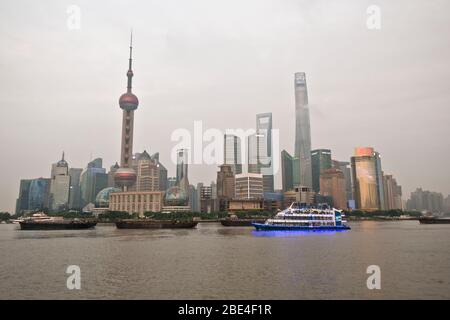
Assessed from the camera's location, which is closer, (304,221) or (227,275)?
(227,275)

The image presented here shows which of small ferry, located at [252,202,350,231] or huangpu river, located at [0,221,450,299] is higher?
small ferry, located at [252,202,350,231]

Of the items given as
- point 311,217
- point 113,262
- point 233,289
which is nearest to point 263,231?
point 311,217

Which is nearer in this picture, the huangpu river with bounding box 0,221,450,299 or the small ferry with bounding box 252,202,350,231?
the huangpu river with bounding box 0,221,450,299

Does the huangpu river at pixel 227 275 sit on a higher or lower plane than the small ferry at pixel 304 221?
lower

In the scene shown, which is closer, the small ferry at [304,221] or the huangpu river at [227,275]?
the huangpu river at [227,275]

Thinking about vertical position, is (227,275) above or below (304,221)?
below
